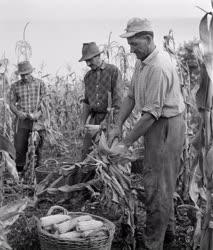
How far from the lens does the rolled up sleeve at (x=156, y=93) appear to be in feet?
9.99

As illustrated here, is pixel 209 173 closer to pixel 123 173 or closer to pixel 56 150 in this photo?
pixel 123 173

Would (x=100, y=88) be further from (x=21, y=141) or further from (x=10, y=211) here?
(x=10, y=211)

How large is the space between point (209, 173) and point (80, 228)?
944 millimetres

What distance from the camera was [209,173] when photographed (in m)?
2.85

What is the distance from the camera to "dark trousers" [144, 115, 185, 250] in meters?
3.26

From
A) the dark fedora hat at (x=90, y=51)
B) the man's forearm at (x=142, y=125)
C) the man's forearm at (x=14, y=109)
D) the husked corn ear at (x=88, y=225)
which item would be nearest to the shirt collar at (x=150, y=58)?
the man's forearm at (x=142, y=125)

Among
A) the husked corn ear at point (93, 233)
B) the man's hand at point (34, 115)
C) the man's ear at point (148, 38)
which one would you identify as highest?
the man's ear at point (148, 38)

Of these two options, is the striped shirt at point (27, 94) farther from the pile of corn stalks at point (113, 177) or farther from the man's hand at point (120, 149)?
the man's hand at point (120, 149)

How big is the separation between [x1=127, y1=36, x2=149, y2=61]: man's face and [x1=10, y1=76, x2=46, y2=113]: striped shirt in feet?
9.08

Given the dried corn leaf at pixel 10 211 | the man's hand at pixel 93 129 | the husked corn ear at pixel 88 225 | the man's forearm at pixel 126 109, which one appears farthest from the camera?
the man's hand at pixel 93 129

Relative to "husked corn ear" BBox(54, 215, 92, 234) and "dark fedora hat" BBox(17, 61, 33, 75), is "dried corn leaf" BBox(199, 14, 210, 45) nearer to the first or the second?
"husked corn ear" BBox(54, 215, 92, 234)

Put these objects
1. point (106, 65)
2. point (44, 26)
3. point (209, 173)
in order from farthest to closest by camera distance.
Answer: point (44, 26)
point (106, 65)
point (209, 173)

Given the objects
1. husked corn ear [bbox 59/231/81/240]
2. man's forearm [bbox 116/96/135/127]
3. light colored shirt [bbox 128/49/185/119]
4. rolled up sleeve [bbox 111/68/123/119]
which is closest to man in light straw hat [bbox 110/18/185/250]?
light colored shirt [bbox 128/49/185/119]

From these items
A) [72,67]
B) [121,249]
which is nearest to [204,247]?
[121,249]
